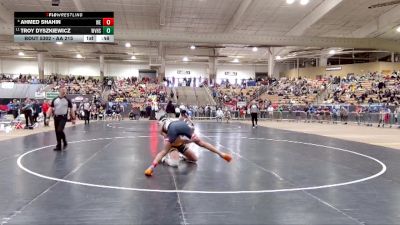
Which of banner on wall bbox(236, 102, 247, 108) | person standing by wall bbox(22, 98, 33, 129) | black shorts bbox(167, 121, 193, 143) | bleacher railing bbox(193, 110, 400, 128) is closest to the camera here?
black shorts bbox(167, 121, 193, 143)

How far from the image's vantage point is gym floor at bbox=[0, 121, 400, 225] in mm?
4520

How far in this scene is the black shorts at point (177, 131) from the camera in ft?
24.5

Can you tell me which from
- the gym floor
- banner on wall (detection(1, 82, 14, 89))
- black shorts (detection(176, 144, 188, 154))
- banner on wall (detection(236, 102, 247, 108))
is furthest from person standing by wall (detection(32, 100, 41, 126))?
banner on wall (detection(1, 82, 14, 89))

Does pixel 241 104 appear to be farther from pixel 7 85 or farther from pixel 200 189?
pixel 200 189

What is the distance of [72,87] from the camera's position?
41031 mm

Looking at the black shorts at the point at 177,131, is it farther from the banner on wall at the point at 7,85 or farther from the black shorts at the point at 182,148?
the banner on wall at the point at 7,85

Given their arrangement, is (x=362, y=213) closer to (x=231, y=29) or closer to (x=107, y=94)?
(x=231, y=29)

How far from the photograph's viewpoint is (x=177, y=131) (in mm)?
7453

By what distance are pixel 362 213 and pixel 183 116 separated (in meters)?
4.51

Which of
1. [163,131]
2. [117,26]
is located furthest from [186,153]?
[117,26]
